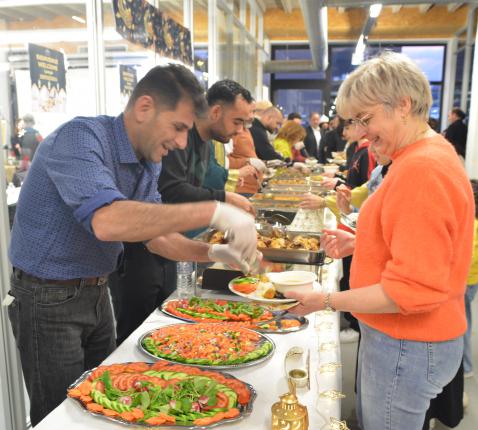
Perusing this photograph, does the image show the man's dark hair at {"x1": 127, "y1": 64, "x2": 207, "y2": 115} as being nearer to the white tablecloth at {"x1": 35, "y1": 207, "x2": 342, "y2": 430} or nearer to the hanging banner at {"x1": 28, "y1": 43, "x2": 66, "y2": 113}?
the white tablecloth at {"x1": 35, "y1": 207, "x2": 342, "y2": 430}

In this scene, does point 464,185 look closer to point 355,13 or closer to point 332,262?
point 332,262

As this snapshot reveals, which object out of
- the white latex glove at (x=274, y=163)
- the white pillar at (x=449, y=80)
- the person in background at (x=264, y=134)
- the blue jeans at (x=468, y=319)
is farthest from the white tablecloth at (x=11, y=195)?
the white pillar at (x=449, y=80)

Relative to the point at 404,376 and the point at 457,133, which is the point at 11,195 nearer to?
the point at 404,376

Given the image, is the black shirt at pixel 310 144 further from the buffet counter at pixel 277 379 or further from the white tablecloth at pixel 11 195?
the buffet counter at pixel 277 379

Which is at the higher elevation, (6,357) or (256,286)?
(256,286)

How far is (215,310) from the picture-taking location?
181 cm

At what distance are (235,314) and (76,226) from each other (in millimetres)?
685

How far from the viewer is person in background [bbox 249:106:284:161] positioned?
5547 millimetres

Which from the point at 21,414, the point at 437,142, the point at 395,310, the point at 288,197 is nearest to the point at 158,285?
the point at 21,414

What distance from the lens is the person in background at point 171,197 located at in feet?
6.69

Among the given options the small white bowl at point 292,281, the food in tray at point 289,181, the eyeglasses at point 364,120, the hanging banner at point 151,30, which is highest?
the hanging banner at point 151,30

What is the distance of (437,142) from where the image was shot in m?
1.15

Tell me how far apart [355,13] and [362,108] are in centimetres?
1133

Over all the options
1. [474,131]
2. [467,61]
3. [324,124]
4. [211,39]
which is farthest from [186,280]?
[467,61]
